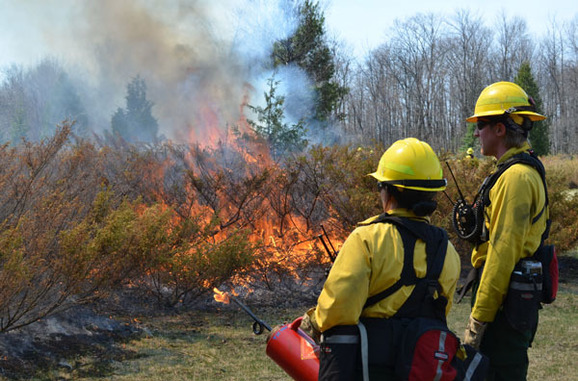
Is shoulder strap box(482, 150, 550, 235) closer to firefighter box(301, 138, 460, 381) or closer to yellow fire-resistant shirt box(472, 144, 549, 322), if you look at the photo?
yellow fire-resistant shirt box(472, 144, 549, 322)

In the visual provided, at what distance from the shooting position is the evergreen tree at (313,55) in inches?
744

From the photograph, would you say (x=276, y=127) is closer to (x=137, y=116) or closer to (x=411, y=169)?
(x=137, y=116)

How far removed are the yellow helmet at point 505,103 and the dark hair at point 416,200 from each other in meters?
0.96

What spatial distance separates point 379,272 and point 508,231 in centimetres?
100

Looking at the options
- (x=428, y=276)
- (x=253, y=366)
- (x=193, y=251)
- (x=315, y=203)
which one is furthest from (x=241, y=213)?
(x=428, y=276)

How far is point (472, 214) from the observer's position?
9.91 ft

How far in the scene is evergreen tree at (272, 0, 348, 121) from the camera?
18.9 m

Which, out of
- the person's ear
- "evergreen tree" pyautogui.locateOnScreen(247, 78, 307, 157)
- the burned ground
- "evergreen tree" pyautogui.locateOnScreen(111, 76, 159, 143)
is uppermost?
"evergreen tree" pyautogui.locateOnScreen(111, 76, 159, 143)

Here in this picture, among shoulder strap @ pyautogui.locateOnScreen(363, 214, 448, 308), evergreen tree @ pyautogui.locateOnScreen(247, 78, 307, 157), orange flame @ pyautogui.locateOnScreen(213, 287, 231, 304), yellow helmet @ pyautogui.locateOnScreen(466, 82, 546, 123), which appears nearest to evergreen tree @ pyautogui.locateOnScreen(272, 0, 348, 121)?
evergreen tree @ pyautogui.locateOnScreen(247, 78, 307, 157)

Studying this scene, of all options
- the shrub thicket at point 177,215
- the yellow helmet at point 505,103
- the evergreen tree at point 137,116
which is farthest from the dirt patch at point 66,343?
the evergreen tree at point 137,116

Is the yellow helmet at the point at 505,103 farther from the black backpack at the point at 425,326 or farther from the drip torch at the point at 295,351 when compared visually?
the drip torch at the point at 295,351

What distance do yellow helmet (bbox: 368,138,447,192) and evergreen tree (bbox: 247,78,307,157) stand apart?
1274cm

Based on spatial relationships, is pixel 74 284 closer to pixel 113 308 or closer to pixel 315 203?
pixel 113 308

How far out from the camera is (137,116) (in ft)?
73.5
